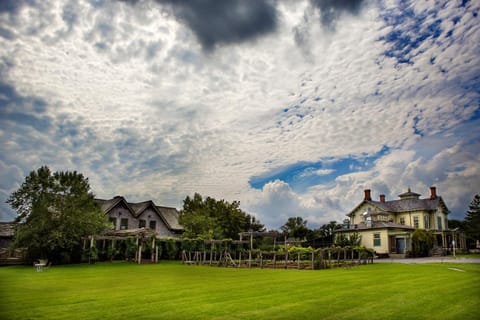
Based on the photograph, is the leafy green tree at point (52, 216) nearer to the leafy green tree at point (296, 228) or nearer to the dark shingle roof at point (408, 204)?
the leafy green tree at point (296, 228)

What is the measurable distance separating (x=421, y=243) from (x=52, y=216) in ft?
127

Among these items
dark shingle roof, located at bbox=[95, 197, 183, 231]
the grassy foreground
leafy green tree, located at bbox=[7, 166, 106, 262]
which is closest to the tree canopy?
dark shingle roof, located at bbox=[95, 197, 183, 231]

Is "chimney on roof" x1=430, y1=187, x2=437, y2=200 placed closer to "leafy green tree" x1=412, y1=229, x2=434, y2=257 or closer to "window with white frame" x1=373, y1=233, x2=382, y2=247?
"leafy green tree" x1=412, y1=229, x2=434, y2=257

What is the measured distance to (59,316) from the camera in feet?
27.8

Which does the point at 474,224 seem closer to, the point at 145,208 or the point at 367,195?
the point at 367,195

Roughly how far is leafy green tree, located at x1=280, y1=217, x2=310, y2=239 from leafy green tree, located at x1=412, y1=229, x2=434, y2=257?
15.2 metres

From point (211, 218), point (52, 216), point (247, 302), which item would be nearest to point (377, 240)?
point (211, 218)

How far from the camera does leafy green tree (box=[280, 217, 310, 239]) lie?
61.4 meters

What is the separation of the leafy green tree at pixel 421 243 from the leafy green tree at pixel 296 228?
50.0ft

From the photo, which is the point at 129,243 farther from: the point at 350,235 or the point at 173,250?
the point at 350,235

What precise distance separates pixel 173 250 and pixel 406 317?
32.3 metres

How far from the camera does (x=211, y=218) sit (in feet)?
152

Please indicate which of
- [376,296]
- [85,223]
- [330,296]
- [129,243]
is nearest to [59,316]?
[330,296]

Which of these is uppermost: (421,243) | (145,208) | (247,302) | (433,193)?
(433,193)
